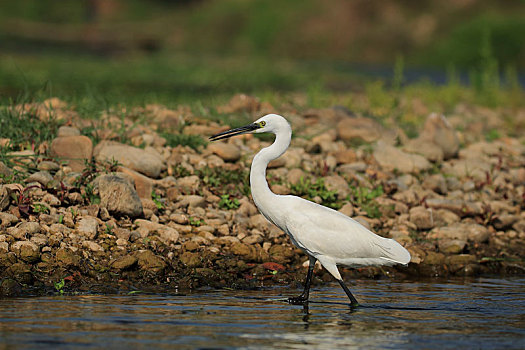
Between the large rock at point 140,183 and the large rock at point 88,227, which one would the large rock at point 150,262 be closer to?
the large rock at point 88,227

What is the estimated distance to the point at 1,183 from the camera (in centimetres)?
952


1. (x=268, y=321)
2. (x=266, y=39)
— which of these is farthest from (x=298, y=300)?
(x=266, y=39)

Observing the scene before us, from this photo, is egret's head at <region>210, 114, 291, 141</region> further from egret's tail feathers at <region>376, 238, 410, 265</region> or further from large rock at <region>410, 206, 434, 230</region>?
large rock at <region>410, 206, 434, 230</region>

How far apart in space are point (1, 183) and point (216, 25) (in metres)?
57.9

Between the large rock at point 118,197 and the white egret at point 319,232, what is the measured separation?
1869 millimetres

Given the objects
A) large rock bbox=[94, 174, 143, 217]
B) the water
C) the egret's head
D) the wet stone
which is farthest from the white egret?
large rock bbox=[94, 174, 143, 217]

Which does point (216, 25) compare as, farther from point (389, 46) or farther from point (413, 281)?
point (413, 281)

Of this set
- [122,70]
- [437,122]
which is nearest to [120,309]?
[437,122]

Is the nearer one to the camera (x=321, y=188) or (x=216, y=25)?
(x=321, y=188)

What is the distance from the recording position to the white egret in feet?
26.8

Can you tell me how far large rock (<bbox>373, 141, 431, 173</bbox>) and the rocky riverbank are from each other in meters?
0.02

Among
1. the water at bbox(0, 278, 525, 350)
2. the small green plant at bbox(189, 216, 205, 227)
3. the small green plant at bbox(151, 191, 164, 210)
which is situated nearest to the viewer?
the water at bbox(0, 278, 525, 350)

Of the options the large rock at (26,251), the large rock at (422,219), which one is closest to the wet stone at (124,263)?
the large rock at (26,251)

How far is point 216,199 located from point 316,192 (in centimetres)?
135
